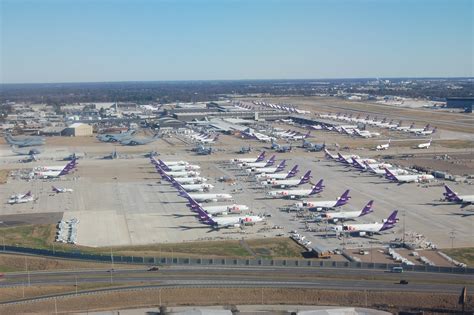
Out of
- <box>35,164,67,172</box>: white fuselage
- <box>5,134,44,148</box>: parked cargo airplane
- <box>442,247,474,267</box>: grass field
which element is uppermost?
<box>5,134,44,148</box>: parked cargo airplane

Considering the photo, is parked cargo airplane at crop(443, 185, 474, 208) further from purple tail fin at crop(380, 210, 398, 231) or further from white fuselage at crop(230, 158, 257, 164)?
white fuselage at crop(230, 158, 257, 164)

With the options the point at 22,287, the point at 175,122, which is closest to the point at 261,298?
the point at 22,287

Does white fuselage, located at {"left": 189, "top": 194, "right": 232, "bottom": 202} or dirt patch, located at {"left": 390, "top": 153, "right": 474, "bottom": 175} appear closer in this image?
white fuselage, located at {"left": 189, "top": 194, "right": 232, "bottom": 202}

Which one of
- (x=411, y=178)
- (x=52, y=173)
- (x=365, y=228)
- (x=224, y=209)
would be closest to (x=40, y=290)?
(x=224, y=209)

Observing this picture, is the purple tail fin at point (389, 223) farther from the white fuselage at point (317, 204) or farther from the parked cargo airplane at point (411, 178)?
the parked cargo airplane at point (411, 178)

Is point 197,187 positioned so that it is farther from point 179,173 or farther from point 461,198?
point 461,198

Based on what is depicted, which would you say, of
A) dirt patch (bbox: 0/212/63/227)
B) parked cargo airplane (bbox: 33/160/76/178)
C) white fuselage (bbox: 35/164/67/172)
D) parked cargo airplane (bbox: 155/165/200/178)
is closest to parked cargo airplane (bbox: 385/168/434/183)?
parked cargo airplane (bbox: 155/165/200/178)
